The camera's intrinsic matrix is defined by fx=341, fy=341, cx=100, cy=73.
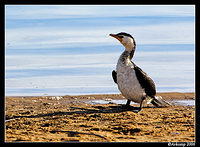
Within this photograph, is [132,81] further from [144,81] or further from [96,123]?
[96,123]

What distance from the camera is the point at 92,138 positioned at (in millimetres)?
6500

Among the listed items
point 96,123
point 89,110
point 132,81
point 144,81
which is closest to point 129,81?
point 132,81

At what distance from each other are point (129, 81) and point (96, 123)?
1.73 meters

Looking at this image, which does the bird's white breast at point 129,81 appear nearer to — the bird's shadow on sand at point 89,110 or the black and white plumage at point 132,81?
the black and white plumage at point 132,81

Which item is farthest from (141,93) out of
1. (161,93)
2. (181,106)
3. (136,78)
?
(161,93)

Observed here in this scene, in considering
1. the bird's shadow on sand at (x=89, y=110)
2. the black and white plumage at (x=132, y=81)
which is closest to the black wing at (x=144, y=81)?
the black and white plumage at (x=132, y=81)

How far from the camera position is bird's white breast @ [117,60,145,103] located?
9.00m

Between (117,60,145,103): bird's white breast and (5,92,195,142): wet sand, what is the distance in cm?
48

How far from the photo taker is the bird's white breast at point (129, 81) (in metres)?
9.00

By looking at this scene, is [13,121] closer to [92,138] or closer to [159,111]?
[92,138]

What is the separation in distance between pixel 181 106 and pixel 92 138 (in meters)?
4.91

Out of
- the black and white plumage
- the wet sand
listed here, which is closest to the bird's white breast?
the black and white plumage

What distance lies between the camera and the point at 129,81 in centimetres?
899

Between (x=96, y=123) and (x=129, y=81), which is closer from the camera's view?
(x=96, y=123)
